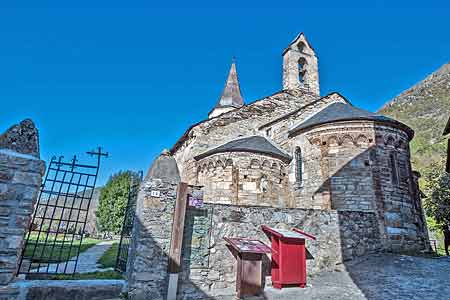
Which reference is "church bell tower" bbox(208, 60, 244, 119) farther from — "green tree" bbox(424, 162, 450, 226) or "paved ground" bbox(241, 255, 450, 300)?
"paved ground" bbox(241, 255, 450, 300)

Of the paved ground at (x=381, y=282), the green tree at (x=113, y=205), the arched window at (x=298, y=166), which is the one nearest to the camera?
the paved ground at (x=381, y=282)

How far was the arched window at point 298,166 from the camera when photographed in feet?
42.0

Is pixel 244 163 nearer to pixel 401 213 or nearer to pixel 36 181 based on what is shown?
pixel 401 213

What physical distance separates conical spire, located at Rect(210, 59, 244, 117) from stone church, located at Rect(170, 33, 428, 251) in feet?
38.1

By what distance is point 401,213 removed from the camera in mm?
10695

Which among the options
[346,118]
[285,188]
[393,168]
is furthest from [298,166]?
[393,168]

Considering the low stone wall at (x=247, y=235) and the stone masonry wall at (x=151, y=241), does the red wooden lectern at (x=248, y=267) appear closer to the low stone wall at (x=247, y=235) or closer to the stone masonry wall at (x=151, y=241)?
the low stone wall at (x=247, y=235)

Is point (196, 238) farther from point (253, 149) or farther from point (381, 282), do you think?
point (253, 149)

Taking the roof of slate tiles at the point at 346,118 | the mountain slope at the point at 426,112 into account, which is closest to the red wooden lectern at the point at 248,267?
the roof of slate tiles at the point at 346,118

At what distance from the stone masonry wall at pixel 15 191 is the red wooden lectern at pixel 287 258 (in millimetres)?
5076

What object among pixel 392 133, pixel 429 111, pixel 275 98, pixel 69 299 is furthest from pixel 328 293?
pixel 429 111

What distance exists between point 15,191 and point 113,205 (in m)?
26.5

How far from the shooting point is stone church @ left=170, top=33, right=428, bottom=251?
10766 millimetres

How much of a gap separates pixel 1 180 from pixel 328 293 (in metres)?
6.65
